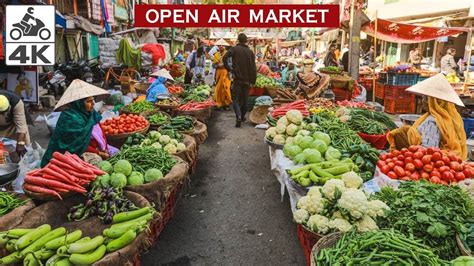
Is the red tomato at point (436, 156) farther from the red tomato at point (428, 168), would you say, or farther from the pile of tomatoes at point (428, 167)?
the red tomato at point (428, 168)

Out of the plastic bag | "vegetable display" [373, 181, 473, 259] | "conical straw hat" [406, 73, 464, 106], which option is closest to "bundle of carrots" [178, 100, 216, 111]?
the plastic bag

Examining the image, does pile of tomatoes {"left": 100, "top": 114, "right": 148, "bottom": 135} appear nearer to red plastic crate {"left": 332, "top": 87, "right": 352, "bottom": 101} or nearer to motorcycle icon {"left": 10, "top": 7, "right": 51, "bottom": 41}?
motorcycle icon {"left": 10, "top": 7, "right": 51, "bottom": 41}

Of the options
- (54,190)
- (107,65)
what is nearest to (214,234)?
(54,190)

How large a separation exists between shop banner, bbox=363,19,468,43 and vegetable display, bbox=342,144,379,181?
6.74m

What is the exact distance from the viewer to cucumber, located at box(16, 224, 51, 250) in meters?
2.53

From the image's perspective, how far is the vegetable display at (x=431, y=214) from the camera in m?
2.45

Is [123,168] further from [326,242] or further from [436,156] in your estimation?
[436,156]

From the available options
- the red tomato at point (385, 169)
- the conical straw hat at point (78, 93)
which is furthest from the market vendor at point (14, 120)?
the red tomato at point (385, 169)

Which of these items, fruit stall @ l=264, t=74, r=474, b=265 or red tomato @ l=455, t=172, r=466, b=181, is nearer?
fruit stall @ l=264, t=74, r=474, b=265

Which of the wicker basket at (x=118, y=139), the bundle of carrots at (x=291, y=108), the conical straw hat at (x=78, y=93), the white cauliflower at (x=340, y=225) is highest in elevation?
the conical straw hat at (x=78, y=93)

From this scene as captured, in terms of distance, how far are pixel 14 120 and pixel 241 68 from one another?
519 cm

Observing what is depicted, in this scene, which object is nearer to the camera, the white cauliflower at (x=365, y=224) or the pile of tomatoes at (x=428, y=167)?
the white cauliflower at (x=365, y=224)

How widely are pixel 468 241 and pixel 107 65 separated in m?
14.8

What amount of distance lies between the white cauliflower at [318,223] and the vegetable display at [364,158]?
3.94 feet
